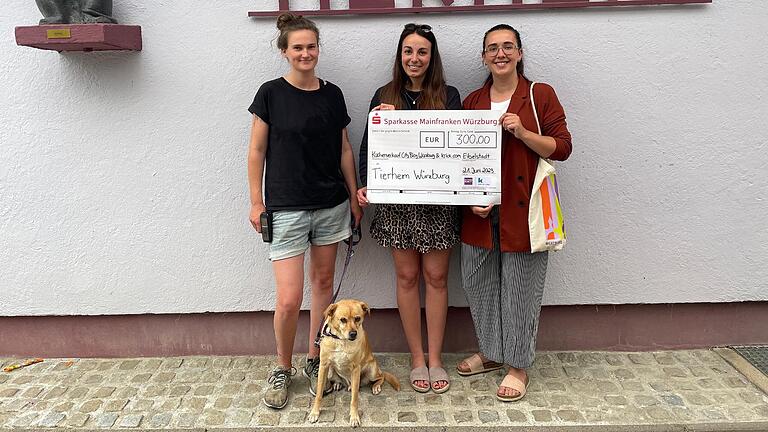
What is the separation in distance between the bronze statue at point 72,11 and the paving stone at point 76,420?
242 cm

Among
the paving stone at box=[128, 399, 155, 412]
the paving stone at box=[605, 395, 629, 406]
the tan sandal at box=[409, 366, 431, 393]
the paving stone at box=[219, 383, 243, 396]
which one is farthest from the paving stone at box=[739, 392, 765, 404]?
the paving stone at box=[128, 399, 155, 412]

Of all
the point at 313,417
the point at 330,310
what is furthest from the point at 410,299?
the point at 313,417

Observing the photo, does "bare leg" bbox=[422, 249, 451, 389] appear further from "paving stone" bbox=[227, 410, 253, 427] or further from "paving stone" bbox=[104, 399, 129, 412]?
"paving stone" bbox=[104, 399, 129, 412]

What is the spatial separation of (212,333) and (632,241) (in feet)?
10.3

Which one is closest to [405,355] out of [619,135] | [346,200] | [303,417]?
[303,417]

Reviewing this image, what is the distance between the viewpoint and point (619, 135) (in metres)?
3.89

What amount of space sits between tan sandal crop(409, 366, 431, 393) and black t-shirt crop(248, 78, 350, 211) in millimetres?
1254

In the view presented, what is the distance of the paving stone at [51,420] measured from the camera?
11.2ft

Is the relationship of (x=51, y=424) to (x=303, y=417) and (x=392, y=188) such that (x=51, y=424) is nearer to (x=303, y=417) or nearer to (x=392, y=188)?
(x=303, y=417)

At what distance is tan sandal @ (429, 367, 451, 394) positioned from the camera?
369cm

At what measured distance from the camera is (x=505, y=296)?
3.60 metres

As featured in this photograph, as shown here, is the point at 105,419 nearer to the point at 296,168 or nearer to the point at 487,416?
the point at 296,168

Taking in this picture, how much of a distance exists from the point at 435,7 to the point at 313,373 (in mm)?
2577

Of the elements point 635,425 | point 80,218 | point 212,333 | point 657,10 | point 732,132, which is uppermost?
point 657,10
